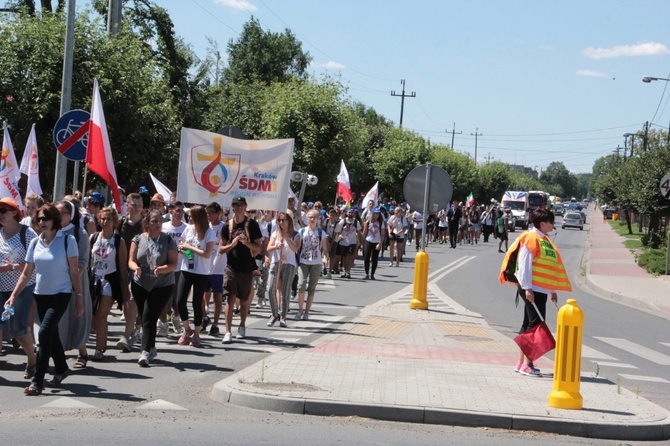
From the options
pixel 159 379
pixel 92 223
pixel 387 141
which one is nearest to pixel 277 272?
pixel 92 223

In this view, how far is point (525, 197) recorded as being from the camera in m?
74.9

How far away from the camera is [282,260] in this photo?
13.6 meters

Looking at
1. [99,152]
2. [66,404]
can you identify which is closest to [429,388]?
[66,404]

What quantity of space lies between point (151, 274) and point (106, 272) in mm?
583

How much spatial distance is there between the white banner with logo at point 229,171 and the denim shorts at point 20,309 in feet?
14.2

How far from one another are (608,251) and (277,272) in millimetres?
34456

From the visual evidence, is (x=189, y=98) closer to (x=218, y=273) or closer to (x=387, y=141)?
(x=387, y=141)

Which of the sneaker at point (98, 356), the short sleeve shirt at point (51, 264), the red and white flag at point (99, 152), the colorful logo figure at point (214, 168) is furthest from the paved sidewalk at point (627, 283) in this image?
the short sleeve shirt at point (51, 264)

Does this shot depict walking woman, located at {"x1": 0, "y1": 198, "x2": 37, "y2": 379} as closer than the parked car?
Yes

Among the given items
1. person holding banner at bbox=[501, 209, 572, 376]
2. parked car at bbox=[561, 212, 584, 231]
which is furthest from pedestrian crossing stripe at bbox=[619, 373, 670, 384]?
parked car at bbox=[561, 212, 584, 231]

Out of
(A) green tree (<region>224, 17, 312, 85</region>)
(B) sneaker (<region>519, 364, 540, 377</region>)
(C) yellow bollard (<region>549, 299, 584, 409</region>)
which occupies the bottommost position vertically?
(B) sneaker (<region>519, 364, 540, 377</region>)

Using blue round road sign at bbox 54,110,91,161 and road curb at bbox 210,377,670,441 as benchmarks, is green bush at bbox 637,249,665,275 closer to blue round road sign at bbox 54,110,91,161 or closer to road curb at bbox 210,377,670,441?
blue round road sign at bbox 54,110,91,161

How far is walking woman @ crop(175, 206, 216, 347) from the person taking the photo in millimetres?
11547

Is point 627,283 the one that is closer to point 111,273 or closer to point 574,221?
point 111,273
